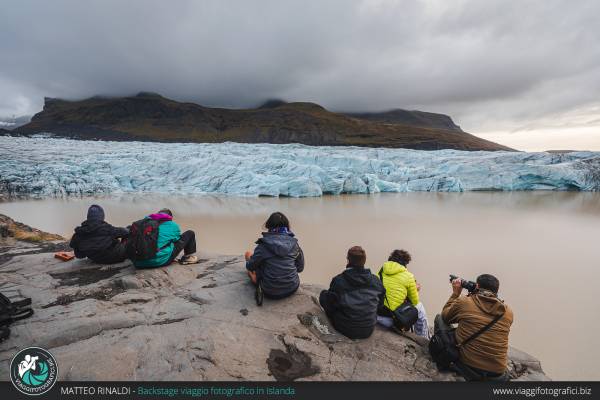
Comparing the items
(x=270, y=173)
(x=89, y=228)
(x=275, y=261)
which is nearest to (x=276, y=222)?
(x=275, y=261)

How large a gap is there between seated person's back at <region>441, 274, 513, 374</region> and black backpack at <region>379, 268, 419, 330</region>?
434 mm

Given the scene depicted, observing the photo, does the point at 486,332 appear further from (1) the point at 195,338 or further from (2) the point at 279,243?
(1) the point at 195,338

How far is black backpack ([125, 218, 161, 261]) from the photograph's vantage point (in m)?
3.43

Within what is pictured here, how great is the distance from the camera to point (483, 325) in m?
2.19

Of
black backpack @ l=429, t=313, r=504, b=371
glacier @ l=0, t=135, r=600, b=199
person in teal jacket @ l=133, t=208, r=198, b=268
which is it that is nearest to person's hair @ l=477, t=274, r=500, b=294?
black backpack @ l=429, t=313, r=504, b=371

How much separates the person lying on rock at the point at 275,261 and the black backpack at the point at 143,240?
1.29 m

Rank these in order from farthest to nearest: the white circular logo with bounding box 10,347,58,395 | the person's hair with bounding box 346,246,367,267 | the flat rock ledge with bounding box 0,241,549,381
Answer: the person's hair with bounding box 346,246,367,267, the flat rock ledge with bounding box 0,241,549,381, the white circular logo with bounding box 10,347,58,395

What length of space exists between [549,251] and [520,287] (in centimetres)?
327

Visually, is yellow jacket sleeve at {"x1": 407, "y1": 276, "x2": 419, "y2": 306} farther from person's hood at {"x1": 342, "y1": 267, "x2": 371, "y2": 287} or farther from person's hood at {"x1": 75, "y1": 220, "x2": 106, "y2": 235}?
person's hood at {"x1": 75, "y1": 220, "x2": 106, "y2": 235}

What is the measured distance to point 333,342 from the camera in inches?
99.7

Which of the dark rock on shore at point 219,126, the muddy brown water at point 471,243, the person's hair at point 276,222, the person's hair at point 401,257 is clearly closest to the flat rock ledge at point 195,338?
the person's hair at point 401,257

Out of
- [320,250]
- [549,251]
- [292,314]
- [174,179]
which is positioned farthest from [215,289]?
[174,179]

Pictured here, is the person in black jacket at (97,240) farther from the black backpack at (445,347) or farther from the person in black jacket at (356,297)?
the black backpack at (445,347)

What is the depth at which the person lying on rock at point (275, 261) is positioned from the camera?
2867 mm
